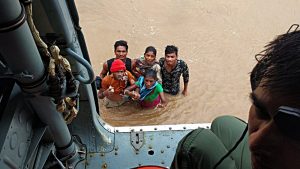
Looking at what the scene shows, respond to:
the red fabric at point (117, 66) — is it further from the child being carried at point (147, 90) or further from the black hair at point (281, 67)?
the black hair at point (281, 67)

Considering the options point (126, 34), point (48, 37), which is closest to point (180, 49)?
point (126, 34)

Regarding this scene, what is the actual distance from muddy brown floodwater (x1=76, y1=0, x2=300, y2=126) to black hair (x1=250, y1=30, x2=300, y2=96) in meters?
3.89

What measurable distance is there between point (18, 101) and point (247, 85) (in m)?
4.28

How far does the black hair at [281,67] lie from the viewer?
827mm

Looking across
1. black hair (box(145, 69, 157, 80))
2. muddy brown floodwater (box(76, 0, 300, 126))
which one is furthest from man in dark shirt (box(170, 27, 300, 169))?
muddy brown floodwater (box(76, 0, 300, 126))

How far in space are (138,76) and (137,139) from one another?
181 centimetres

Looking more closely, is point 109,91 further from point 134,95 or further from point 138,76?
point 138,76

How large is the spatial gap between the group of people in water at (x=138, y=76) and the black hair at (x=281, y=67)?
133 inches

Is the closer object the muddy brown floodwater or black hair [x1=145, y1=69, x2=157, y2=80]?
black hair [x1=145, y1=69, x2=157, y2=80]

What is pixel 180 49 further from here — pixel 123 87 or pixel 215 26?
pixel 123 87

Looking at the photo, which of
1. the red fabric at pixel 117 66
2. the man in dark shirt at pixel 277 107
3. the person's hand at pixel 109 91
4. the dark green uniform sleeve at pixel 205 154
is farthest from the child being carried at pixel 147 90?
the man in dark shirt at pixel 277 107

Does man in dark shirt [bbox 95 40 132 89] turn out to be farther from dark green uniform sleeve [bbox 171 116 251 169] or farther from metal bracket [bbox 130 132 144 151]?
dark green uniform sleeve [bbox 171 116 251 169]

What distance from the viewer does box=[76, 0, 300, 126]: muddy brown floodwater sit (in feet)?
16.7

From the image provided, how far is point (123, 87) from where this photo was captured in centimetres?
448
